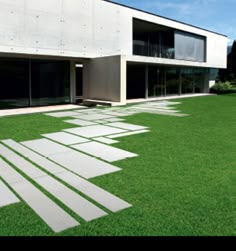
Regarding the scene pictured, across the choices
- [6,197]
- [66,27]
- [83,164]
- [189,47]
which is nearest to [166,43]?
[189,47]

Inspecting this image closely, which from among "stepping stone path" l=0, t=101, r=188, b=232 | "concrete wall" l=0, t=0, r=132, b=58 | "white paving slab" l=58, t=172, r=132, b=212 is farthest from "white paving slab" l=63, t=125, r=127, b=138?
"concrete wall" l=0, t=0, r=132, b=58

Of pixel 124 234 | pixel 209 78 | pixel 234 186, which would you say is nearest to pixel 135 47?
pixel 209 78

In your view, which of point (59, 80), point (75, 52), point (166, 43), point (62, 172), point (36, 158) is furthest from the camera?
point (166, 43)

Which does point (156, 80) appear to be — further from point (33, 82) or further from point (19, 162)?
point (19, 162)

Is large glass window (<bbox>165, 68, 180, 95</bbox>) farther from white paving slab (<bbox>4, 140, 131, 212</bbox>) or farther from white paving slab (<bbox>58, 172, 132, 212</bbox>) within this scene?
white paving slab (<bbox>58, 172, 132, 212</bbox>)

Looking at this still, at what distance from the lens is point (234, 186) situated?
4.21 meters

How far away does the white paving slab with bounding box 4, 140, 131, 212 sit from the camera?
3.68 m

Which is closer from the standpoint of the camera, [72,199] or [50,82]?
[72,199]

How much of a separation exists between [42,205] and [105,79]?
46.1 ft

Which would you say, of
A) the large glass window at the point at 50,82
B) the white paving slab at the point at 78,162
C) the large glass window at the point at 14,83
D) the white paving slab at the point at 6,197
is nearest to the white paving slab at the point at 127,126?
the white paving slab at the point at 78,162

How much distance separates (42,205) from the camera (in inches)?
144

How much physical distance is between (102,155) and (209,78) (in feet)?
87.5

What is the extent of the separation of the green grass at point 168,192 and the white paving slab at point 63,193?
0.69ft

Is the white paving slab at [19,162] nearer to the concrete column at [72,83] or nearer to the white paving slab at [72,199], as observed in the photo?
the white paving slab at [72,199]
